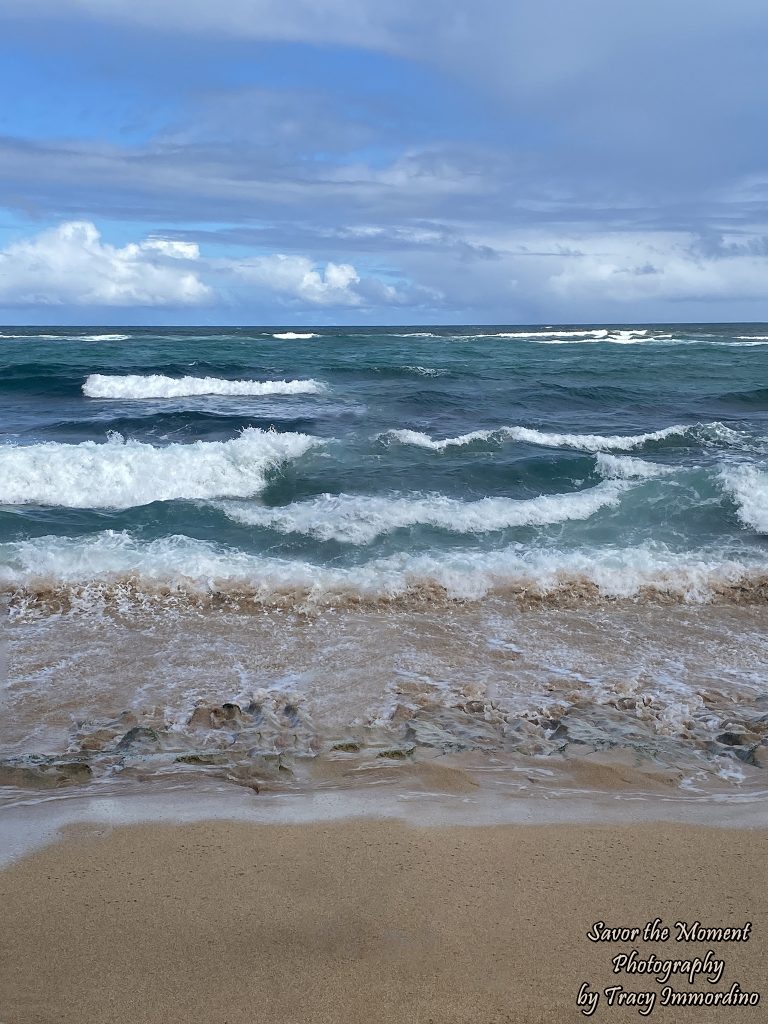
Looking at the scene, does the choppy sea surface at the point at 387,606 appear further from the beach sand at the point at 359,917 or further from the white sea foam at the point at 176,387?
the white sea foam at the point at 176,387

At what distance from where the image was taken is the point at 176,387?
21234 mm

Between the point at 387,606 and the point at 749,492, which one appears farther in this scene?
the point at 749,492

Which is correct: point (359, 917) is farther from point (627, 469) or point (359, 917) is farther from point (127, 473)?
point (627, 469)

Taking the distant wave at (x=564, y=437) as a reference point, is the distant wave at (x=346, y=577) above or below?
below

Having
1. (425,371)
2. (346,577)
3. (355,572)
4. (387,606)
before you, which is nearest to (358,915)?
(387,606)

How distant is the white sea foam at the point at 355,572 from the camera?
7.01m

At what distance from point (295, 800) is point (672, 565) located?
507 centimetres

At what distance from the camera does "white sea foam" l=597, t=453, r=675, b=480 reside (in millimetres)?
11172

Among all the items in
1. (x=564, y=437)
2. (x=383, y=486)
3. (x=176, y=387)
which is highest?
(x=176, y=387)

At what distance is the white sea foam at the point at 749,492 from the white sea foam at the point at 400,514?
58.6 inches

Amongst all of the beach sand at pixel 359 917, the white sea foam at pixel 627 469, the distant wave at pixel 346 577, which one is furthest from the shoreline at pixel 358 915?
the white sea foam at pixel 627 469

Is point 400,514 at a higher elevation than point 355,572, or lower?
higher

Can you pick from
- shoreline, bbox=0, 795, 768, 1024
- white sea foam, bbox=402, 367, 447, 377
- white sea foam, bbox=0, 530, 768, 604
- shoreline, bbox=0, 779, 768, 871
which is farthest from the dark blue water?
shoreline, bbox=0, 795, 768, 1024

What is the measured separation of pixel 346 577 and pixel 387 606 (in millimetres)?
645
